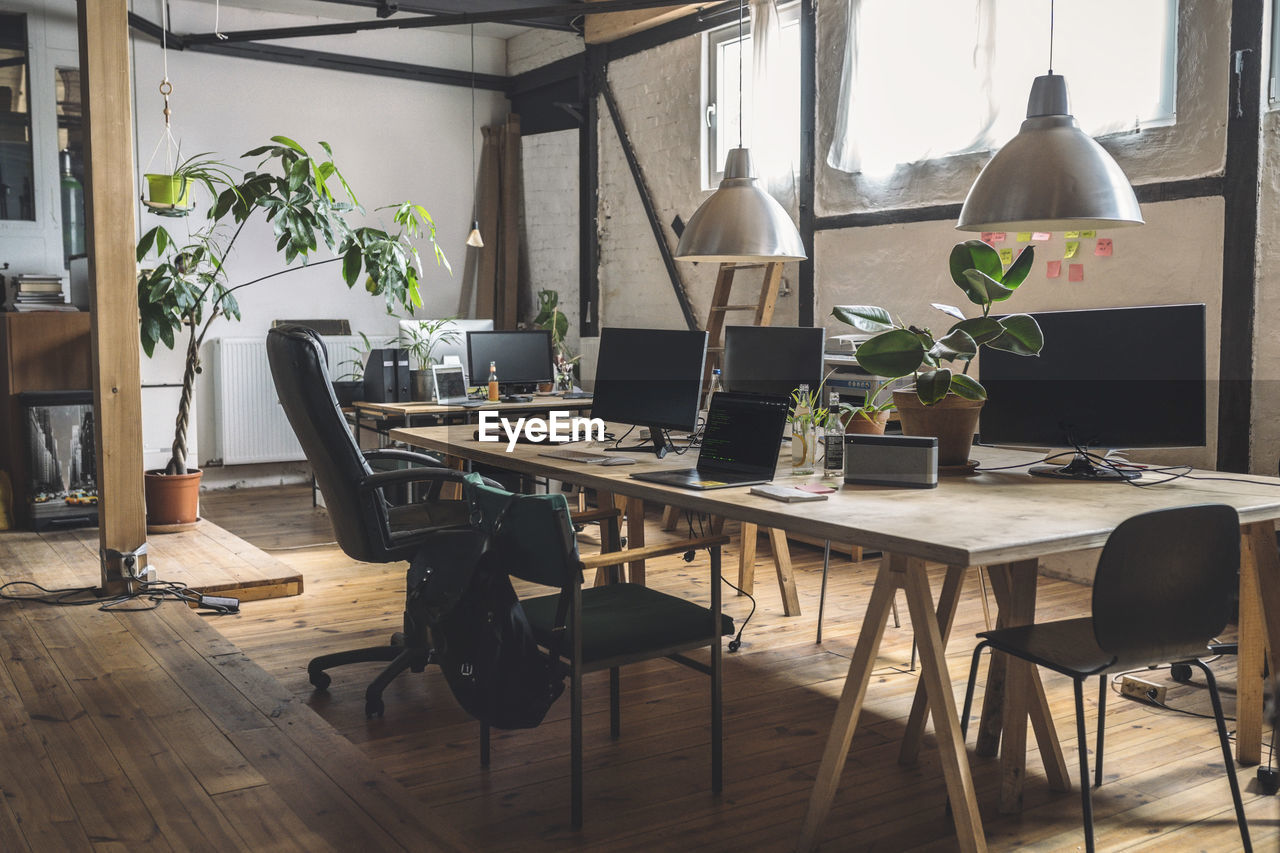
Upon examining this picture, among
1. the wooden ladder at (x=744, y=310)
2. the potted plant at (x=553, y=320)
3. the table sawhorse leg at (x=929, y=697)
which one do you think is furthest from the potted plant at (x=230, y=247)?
the table sawhorse leg at (x=929, y=697)

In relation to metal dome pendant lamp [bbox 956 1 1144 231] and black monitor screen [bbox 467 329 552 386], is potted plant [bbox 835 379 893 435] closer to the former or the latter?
metal dome pendant lamp [bbox 956 1 1144 231]

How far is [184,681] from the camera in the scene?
3467mm

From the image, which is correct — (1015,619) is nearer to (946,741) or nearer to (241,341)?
(946,741)

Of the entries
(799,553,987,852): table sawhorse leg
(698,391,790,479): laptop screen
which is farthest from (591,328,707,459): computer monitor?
(799,553,987,852): table sawhorse leg

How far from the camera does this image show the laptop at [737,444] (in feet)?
10.2

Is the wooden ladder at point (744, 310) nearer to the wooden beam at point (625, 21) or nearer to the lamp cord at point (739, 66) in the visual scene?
the lamp cord at point (739, 66)

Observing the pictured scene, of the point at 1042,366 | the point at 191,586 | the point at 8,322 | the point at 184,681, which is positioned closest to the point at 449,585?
the point at 184,681

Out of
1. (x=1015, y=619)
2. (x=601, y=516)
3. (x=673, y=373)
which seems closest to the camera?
(x=1015, y=619)

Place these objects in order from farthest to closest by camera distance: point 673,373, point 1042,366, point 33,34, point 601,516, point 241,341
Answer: point 241,341, point 33,34, point 673,373, point 601,516, point 1042,366

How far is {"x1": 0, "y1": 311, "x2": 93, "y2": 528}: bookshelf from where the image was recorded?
6.02 m

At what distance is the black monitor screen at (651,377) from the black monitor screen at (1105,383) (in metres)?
0.96

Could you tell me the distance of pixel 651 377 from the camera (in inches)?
152

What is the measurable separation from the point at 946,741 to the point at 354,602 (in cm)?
309

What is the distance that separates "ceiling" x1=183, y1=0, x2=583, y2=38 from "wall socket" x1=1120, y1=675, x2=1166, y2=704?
569 cm
